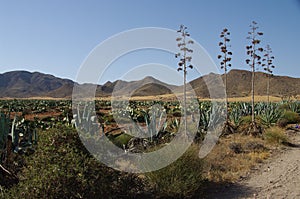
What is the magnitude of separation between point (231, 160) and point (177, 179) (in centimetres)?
341

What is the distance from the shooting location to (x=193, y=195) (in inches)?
235

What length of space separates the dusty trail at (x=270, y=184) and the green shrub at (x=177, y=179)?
1.76ft

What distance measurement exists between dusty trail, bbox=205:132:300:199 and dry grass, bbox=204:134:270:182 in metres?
0.30

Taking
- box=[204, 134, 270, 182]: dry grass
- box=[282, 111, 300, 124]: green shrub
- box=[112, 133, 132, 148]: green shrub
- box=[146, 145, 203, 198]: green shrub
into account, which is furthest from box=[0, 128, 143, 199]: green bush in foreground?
box=[282, 111, 300, 124]: green shrub

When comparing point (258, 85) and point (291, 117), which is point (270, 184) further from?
point (258, 85)

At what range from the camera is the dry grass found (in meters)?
7.37

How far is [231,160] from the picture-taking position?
882 cm

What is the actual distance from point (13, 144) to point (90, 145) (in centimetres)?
185

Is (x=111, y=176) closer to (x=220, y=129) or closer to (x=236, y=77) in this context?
(x=220, y=129)

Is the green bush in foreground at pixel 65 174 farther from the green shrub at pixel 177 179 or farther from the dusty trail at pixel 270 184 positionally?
the dusty trail at pixel 270 184

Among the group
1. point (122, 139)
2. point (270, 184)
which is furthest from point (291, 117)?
point (270, 184)

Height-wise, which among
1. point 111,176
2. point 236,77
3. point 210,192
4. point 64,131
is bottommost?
point 210,192

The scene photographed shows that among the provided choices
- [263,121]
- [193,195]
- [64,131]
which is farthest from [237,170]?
[263,121]

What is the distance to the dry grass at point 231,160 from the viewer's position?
7372mm
